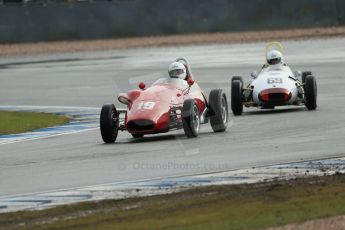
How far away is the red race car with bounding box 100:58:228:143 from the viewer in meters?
16.5

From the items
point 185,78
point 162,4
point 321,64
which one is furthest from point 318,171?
point 162,4

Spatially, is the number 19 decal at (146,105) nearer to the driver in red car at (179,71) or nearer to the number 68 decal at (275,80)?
the driver in red car at (179,71)

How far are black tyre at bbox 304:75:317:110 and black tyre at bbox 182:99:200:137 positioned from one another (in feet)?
13.6

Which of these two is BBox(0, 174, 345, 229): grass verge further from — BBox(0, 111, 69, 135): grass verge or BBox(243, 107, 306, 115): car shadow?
BBox(0, 111, 69, 135): grass verge

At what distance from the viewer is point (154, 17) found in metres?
46.5

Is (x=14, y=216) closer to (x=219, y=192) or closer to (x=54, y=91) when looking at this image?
(x=219, y=192)

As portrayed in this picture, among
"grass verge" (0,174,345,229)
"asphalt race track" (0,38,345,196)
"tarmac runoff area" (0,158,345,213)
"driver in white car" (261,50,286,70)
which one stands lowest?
"grass verge" (0,174,345,229)

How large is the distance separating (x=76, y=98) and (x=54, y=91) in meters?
2.60

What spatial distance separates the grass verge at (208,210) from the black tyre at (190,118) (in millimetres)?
4643

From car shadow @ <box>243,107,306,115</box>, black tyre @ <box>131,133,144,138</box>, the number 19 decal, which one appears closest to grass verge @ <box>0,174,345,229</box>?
the number 19 decal

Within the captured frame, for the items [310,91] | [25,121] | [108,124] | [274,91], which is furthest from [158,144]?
[25,121]

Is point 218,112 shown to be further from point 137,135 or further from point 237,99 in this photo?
point 237,99

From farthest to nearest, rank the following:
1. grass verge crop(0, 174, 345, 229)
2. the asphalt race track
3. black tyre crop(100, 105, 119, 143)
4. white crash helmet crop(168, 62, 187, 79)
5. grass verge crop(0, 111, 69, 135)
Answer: grass verge crop(0, 111, 69, 135)
white crash helmet crop(168, 62, 187, 79)
black tyre crop(100, 105, 119, 143)
the asphalt race track
grass verge crop(0, 174, 345, 229)

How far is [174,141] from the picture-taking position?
1647 cm
